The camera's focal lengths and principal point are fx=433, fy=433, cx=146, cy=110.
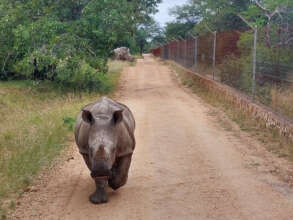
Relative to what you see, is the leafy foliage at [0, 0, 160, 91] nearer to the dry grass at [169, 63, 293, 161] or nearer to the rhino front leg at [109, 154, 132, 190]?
the dry grass at [169, 63, 293, 161]

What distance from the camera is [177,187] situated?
20.1ft

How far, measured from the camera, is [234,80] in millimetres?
13820

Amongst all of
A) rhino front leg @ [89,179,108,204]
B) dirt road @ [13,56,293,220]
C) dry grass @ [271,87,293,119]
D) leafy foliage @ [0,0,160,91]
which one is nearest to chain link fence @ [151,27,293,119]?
dry grass @ [271,87,293,119]

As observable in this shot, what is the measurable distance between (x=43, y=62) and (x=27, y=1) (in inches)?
129

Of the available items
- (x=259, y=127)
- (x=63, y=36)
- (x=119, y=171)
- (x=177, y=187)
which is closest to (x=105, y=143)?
(x=119, y=171)

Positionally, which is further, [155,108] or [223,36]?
[223,36]

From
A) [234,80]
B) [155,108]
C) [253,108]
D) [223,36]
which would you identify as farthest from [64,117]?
[223,36]

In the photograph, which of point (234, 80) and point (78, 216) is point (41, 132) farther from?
point (234, 80)

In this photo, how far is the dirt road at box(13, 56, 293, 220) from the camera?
5.25 m

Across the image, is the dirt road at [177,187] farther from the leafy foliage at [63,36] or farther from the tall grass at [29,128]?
the leafy foliage at [63,36]

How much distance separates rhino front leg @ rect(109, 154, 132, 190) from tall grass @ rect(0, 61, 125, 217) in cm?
151

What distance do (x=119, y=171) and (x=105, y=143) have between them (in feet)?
2.79

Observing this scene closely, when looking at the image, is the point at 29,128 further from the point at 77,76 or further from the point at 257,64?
the point at 77,76

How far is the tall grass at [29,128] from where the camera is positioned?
6.96m
